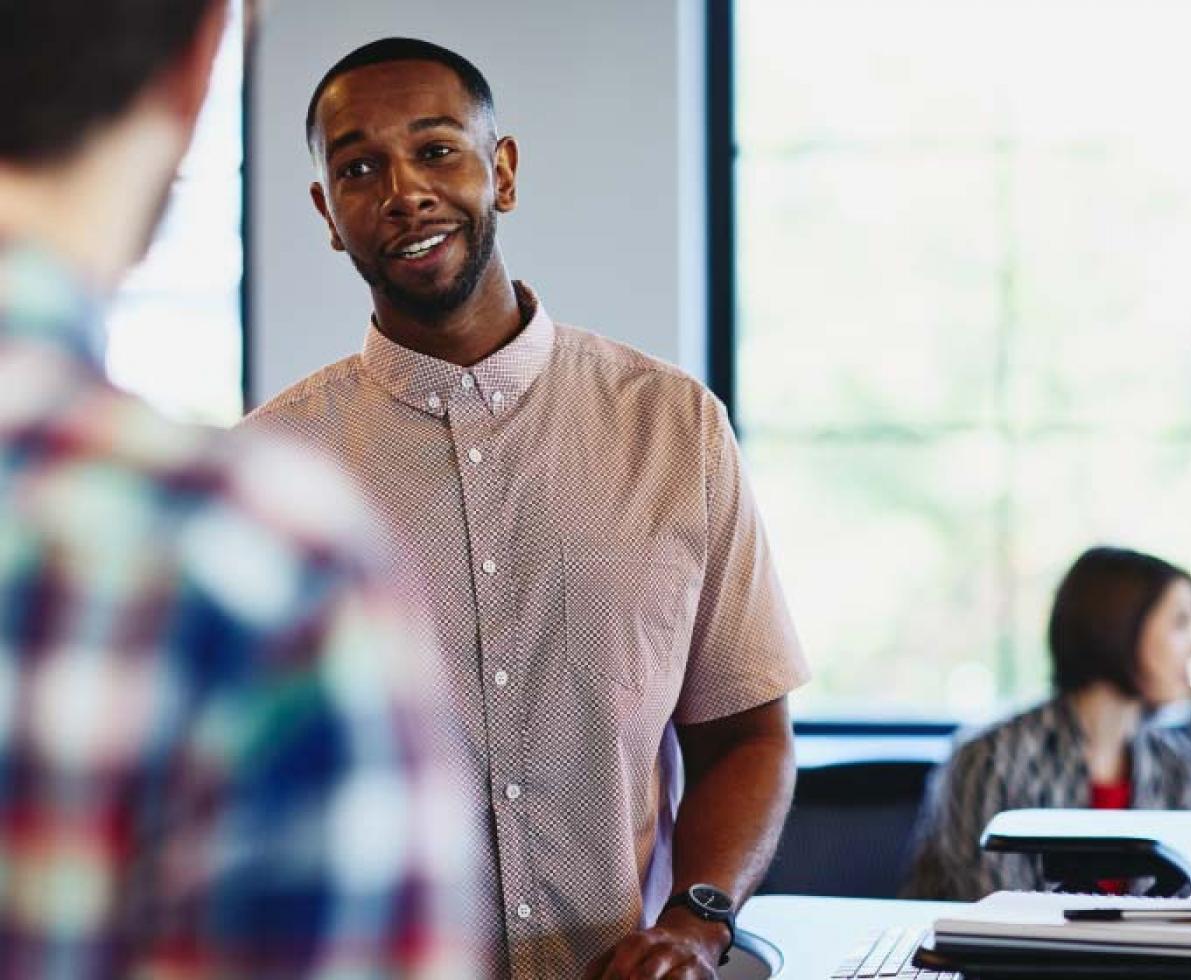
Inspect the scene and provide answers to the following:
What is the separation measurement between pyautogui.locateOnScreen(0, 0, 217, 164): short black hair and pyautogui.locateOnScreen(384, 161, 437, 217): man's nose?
1396 millimetres

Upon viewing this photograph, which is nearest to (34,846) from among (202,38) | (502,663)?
(202,38)

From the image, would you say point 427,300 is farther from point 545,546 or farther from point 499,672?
point 499,672

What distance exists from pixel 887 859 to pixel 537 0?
6.19 ft

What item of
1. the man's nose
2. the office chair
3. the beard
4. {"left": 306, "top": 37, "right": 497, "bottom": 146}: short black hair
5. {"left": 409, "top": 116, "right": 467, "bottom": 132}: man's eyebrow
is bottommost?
the office chair

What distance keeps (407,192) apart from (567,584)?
1.38ft

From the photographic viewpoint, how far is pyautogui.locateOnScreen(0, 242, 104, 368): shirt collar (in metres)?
0.51

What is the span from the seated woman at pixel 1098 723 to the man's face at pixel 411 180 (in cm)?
168

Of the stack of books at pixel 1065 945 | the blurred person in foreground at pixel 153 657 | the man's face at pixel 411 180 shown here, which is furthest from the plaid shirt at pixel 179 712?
the man's face at pixel 411 180

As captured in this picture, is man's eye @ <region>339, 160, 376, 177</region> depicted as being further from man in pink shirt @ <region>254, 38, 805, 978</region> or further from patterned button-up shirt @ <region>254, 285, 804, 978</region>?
patterned button-up shirt @ <region>254, 285, 804, 978</region>

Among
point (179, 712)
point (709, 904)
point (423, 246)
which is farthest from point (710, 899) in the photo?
point (179, 712)

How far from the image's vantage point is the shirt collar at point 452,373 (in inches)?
78.1

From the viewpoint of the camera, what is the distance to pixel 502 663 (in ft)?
6.15

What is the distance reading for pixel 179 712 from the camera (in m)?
0.49

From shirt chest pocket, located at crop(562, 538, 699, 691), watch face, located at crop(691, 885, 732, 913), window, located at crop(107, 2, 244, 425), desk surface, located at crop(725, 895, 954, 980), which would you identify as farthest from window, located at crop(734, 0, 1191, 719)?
watch face, located at crop(691, 885, 732, 913)
